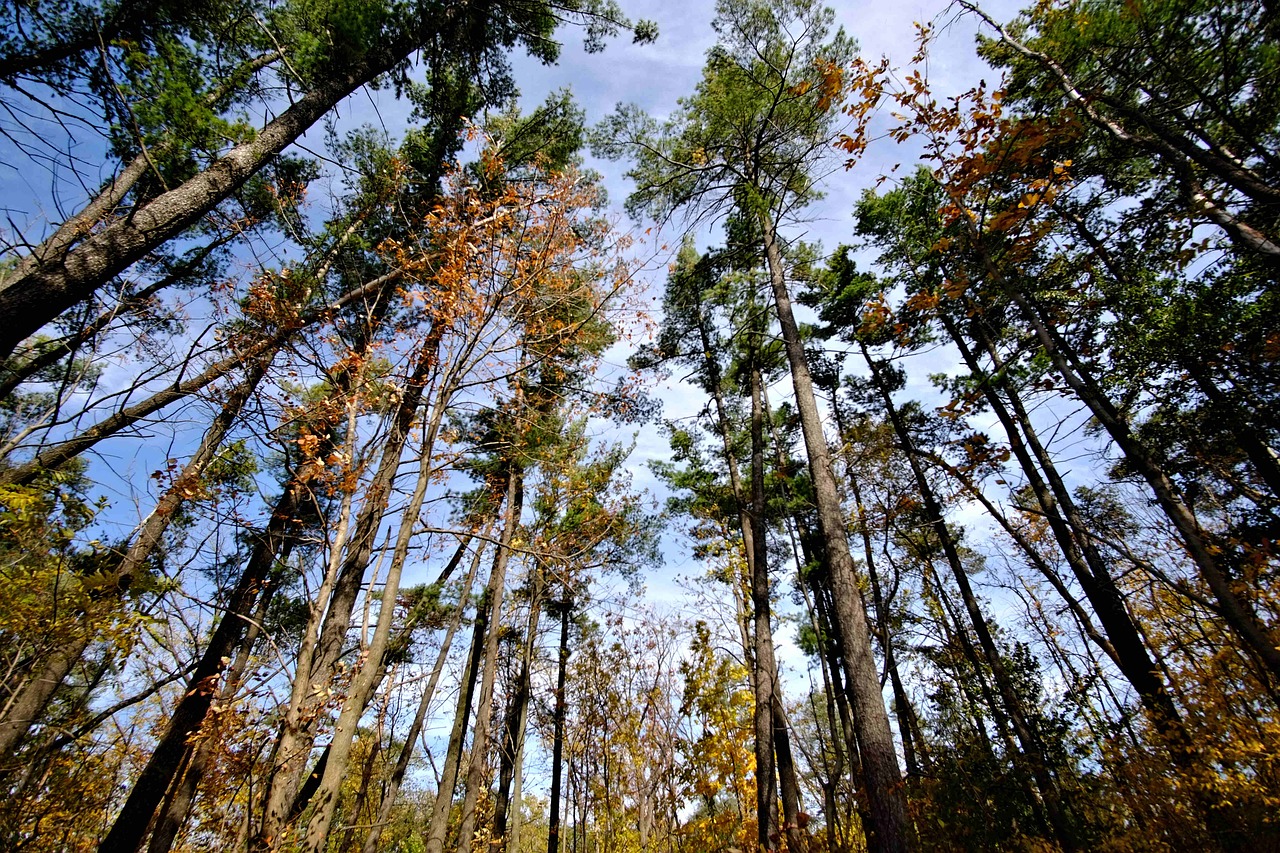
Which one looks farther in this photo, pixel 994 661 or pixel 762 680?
pixel 994 661

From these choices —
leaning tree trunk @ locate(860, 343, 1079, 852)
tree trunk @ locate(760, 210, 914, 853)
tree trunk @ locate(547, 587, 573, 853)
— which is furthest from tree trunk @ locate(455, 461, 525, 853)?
leaning tree trunk @ locate(860, 343, 1079, 852)

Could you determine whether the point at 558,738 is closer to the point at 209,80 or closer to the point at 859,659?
the point at 859,659

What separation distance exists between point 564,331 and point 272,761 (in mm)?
4297

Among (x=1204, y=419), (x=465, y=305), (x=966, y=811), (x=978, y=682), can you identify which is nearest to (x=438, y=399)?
(x=465, y=305)

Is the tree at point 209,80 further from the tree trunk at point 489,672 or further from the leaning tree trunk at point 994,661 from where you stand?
the leaning tree trunk at point 994,661

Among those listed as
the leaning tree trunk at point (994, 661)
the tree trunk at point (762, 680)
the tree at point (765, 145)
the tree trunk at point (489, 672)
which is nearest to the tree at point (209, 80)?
the tree at point (765, 145)

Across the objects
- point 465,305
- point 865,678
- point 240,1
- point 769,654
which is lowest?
point 865,678

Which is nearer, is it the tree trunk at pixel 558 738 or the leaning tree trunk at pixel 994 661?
the leaning tree trunk at pixel 994 661

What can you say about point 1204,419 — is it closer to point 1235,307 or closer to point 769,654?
point 1235,307

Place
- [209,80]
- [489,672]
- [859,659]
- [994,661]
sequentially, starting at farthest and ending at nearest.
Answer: [994,661]
[489,672]
[209,80]
[859,659]

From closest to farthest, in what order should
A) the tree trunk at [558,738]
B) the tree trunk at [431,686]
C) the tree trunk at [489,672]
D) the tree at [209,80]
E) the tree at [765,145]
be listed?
the tree at [209,80] → the tree at [765,145] → the tree trunk at [489,672] → the tree trunk at [431,686] → the tree trunk at [558,738]

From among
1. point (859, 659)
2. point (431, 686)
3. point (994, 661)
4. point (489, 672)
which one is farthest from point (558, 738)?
point (859, 659)

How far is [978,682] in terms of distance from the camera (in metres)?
11.6

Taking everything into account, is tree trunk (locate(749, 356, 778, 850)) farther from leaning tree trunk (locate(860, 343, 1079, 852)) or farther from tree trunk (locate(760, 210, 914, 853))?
leaning tree trunk (locate(860, 343, 1079, 852))
